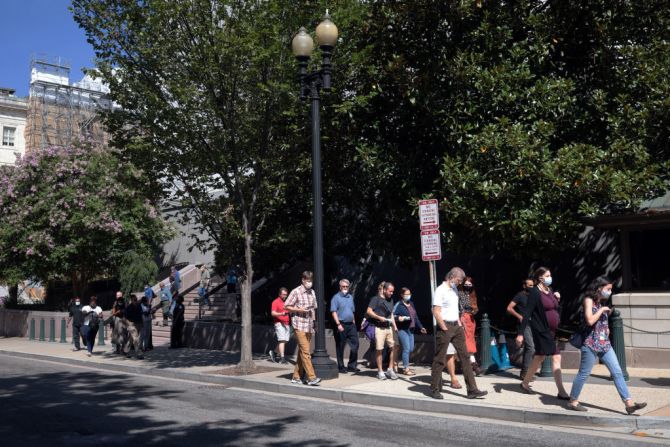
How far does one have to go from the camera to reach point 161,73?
47.9 ft

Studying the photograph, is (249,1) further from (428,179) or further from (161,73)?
(428,179)

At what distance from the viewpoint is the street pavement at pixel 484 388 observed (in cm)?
884

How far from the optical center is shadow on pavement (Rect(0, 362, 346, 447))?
812 centimetres

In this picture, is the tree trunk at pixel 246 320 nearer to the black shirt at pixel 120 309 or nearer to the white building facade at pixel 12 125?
the black shirt at pixel 120 309

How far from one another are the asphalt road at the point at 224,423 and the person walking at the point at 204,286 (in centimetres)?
1301

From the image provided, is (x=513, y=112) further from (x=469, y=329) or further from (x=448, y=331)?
(x=448, y=331)

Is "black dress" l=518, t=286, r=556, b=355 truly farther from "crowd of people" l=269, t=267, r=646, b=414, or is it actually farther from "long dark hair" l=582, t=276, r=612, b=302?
"long dark hair" l=582, t=276, r=612, b=302

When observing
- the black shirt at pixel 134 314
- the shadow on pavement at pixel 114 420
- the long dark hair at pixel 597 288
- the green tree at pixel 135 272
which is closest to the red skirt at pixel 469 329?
the long dark hair at pixel 597 288

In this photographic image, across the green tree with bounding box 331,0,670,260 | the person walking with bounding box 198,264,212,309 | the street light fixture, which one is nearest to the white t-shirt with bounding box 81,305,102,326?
the person walking with bounding box 198,264,212,309

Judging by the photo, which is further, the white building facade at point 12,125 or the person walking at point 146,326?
the white building facade at point 12,125

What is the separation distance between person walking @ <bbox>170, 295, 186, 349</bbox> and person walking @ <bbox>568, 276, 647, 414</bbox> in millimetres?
13241

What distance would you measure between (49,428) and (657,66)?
13375 millimetres

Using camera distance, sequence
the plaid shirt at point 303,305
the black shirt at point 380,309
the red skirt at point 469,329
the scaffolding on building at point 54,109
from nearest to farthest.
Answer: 1. the red skirt at point 469,329
2. the plaid shirt at point 303,305
3. the black shirt at point 380,309
4. the scaffolding on building at point 54,109

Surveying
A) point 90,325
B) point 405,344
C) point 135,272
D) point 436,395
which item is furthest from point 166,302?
point 436,395
